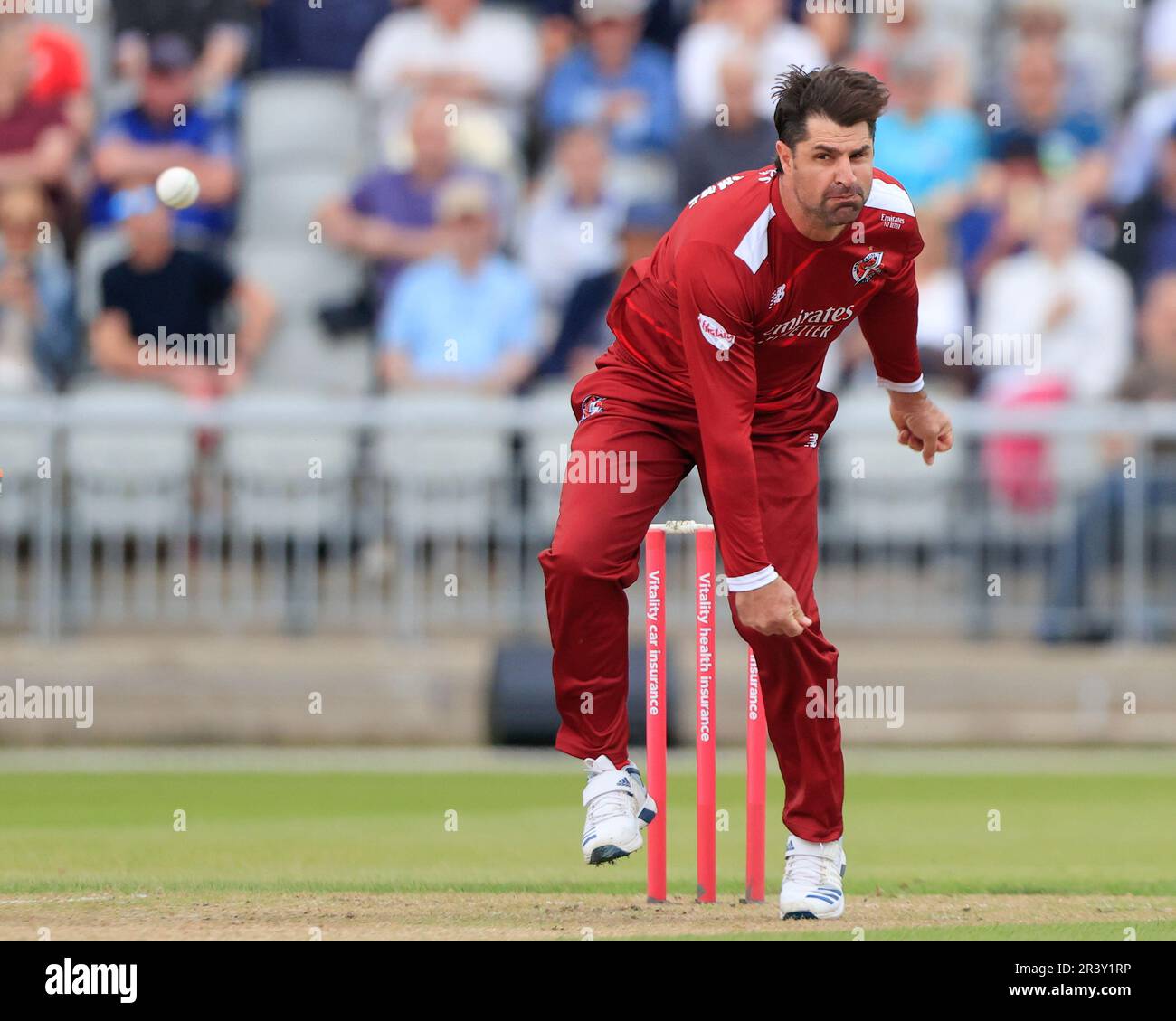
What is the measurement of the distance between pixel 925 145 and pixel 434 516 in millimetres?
5100

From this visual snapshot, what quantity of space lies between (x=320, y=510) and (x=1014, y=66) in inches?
267

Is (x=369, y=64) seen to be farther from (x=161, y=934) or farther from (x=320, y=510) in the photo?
(x=161, y=934)

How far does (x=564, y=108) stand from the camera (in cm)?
1638

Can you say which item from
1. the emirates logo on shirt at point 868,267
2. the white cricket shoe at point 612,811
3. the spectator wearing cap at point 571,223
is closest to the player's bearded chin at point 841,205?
the emirates logo on shirt at point 868,267

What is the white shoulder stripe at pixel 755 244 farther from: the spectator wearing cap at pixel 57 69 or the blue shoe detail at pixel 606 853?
the spectator wearing cap at pixel 57 69

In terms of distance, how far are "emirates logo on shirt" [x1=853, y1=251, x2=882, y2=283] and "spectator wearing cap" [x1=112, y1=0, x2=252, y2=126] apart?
31.8ft

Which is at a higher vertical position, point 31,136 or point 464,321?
point 31,136

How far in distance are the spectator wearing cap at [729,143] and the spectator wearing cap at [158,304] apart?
10.8ft

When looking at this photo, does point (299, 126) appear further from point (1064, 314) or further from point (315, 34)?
point (1064, 314)

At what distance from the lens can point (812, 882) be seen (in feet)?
24.1

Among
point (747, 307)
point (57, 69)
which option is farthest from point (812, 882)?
point (57, 69)

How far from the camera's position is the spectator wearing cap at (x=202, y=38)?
1611 cm
